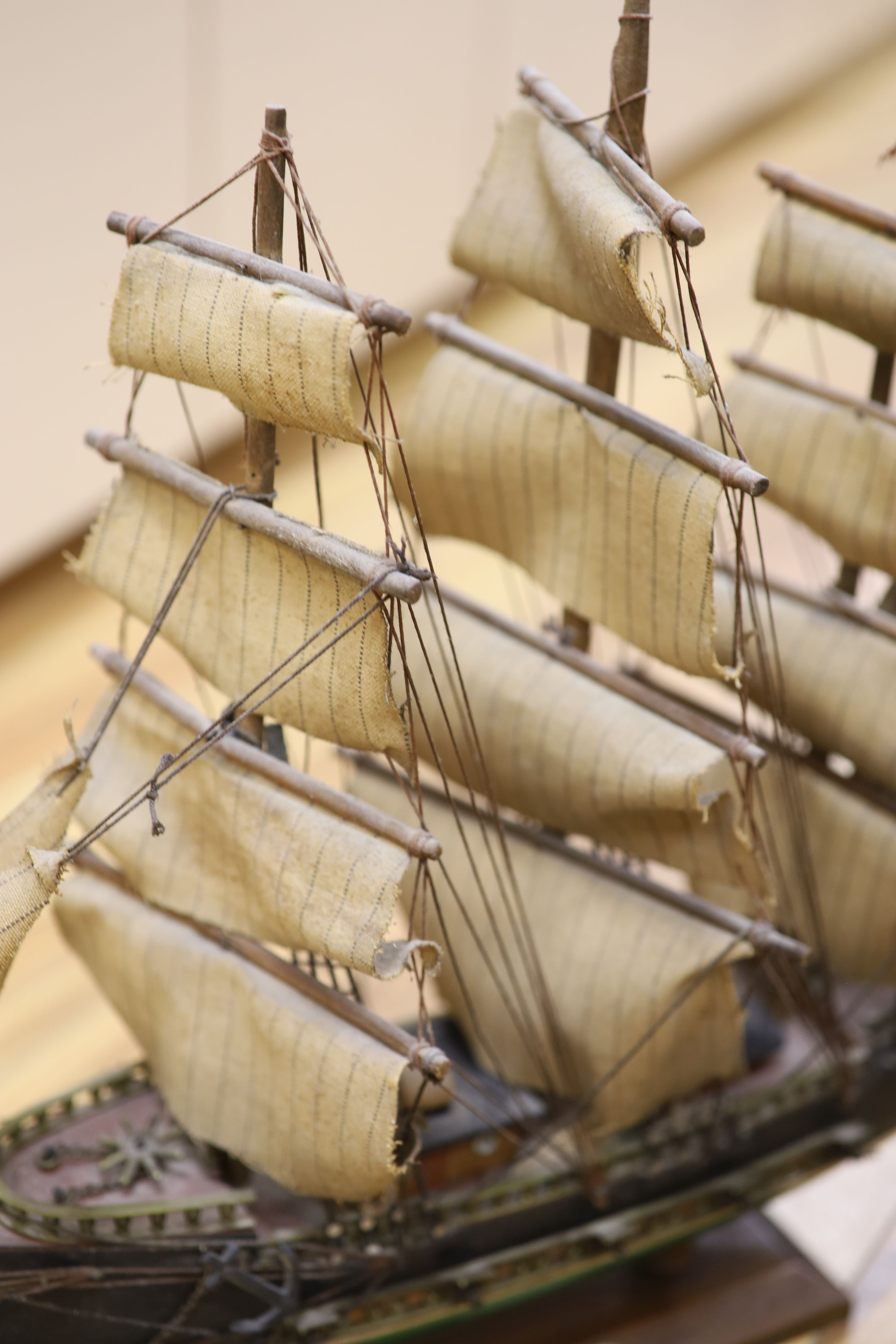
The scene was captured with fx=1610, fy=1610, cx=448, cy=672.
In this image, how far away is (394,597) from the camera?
216 centimetres

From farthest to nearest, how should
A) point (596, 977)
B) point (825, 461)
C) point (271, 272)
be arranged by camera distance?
point (825, 461) < point (596, 977) < point (271, 272)

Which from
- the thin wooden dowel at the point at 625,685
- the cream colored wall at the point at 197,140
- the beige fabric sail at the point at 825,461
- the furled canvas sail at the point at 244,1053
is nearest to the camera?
the furled canvas sail at the point at 244,1053

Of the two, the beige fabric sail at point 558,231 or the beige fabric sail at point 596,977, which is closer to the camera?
the beige fabric sail at point 558,231

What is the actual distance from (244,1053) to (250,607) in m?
0.76

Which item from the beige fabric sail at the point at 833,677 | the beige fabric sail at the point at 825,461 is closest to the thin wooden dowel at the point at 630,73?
the beige fabric sail at the point at 825,461

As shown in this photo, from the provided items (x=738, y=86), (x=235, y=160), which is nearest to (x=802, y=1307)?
(x=235, y=160)

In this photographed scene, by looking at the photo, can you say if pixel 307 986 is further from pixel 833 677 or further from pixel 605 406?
pixel 833 677

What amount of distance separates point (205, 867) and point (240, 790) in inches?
7.9

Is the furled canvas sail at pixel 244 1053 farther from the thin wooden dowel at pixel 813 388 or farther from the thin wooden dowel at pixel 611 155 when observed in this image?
the thin wooden dowel at pixel 813 388

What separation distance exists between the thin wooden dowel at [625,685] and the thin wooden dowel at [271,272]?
66 cm

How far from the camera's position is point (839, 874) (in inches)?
128

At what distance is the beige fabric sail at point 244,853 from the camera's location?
7.68 ft

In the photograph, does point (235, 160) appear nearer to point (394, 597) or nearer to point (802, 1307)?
point (394, 597)

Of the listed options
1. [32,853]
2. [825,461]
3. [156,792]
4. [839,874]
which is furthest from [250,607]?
[839,874]
